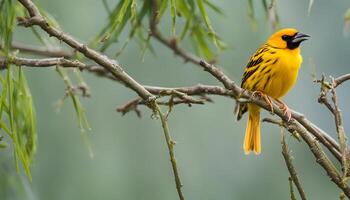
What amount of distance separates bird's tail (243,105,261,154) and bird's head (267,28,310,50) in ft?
0.95

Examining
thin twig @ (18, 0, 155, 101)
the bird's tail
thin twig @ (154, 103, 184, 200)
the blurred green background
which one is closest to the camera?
thin twig @ (154, 103, 184, 200)

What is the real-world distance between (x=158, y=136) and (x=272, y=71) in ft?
7.55

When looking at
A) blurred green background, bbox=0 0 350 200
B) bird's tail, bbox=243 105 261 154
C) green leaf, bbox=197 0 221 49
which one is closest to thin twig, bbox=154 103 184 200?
green leaf, bbox=197 0 221 49

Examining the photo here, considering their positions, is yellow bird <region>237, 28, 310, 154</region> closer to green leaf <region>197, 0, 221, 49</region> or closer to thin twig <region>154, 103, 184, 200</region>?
green leaf <region>197, 0, 221, 49</region>

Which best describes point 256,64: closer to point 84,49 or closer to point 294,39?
point 294,39

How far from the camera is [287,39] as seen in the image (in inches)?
131

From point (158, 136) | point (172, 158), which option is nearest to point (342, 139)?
point (172, 158)

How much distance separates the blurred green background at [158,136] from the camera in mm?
4914

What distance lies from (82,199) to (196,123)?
1.05 metres

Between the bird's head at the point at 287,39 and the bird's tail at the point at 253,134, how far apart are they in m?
0.29

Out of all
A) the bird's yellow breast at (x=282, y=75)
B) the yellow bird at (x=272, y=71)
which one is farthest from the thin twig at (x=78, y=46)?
the bird's yellow breast at (x=282, y=75)

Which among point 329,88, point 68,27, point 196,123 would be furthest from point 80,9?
point 329,88

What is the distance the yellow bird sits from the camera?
311cm

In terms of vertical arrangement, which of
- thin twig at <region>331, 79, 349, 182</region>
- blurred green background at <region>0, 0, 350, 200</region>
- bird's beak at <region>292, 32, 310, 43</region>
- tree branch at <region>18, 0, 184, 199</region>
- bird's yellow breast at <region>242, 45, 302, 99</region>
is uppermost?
blurred green background at <region>0, 0, 350, 200</region>
